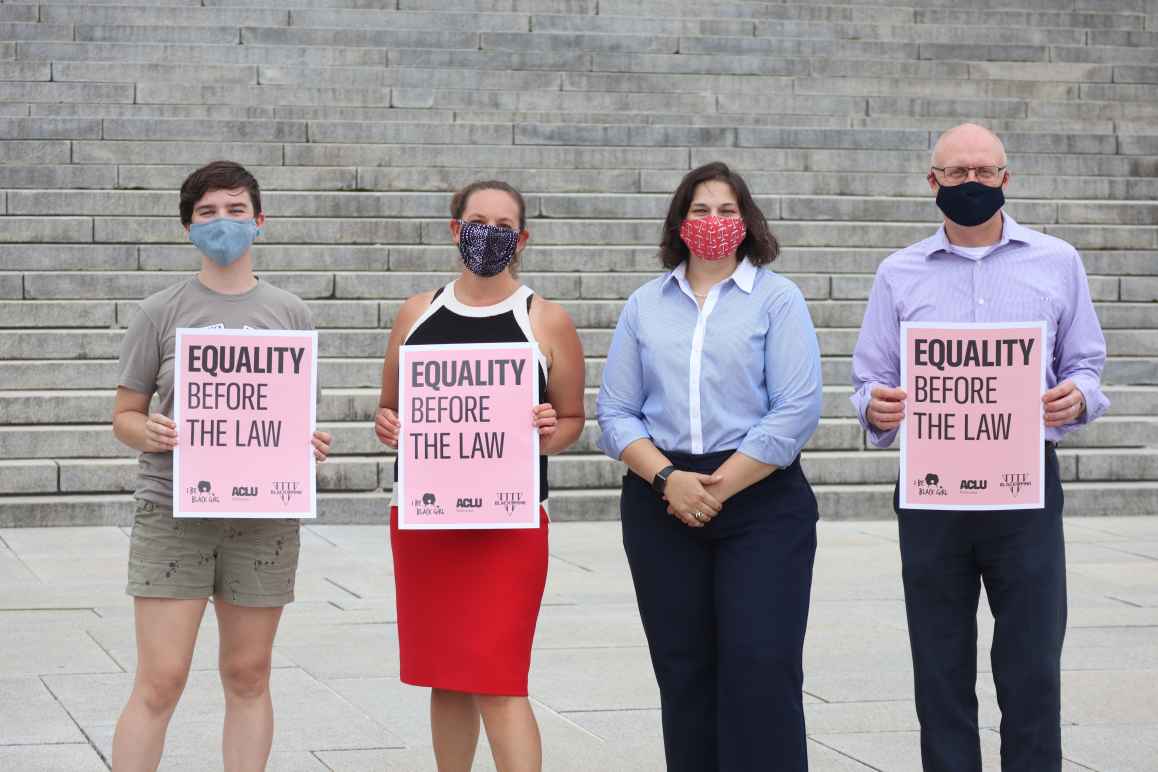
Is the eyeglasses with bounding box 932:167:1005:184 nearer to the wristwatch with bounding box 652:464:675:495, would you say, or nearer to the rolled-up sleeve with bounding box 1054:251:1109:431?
the rolled-up sleeve with bounding box 1054:251:1109:431

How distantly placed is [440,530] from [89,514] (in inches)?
248

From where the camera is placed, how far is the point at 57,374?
11555 millimetres

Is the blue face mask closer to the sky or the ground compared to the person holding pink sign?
closer to the sky

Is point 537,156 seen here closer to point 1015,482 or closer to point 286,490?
point 286,490

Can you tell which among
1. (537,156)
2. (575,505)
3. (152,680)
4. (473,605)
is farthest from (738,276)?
(537,156)

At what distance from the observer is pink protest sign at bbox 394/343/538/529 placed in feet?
15.0

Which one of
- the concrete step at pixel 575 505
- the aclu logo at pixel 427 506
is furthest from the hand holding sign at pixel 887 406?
the concrete step at pixel 575 505

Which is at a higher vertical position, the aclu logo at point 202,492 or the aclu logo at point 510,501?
the aclu logo at point 202,492

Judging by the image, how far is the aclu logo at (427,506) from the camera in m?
4.57

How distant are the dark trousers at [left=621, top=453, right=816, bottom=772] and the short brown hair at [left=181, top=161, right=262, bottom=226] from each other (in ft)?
4.21

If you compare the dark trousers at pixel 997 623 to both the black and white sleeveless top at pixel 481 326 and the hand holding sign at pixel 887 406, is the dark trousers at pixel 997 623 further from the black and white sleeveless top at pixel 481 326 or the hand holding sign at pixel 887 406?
the black and white sleeveless top at pixel 481 326

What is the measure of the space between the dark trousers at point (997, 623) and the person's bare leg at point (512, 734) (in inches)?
40.3

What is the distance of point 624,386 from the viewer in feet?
15.2

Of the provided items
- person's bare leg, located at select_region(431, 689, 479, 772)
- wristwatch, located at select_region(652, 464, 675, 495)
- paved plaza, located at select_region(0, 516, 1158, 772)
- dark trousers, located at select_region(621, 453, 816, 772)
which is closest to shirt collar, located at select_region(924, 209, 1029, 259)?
dark trousers, located at select_region(621, 453, 816, 772)
